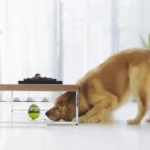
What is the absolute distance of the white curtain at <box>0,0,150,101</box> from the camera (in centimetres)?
511

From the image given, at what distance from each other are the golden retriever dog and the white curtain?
7.55 feet

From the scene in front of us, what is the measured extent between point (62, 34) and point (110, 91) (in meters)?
2.52

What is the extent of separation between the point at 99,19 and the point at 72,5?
442 millimetres

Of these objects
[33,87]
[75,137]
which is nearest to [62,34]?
[33,87]

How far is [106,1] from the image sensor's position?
16.9 ft

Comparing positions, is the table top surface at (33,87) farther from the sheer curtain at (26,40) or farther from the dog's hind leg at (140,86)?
the sheer curtain at (26,40)

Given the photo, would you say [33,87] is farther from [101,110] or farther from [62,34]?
[62,34]

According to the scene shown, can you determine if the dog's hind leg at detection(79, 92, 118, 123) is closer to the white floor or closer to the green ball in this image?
the white floor

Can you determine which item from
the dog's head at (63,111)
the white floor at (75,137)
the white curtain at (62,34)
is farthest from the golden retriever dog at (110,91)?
the white curtain at (62,34)

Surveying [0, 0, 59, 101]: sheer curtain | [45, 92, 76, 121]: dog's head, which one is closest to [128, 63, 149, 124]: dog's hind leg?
[45, 92, 76, 121]: dog's head

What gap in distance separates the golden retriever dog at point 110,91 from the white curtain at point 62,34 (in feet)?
7.55

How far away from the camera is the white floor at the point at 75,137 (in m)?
1.77

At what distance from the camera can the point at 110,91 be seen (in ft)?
9.12

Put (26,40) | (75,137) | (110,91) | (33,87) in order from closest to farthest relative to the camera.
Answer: (75,137) < (33,87) < (110,91) < (26,40)
